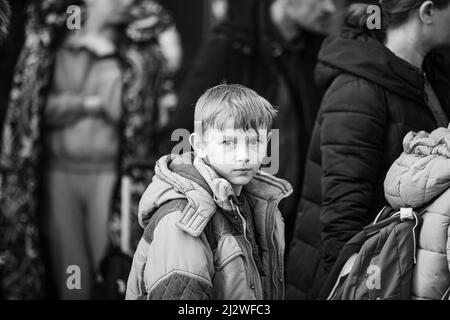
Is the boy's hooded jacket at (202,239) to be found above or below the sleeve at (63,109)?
below

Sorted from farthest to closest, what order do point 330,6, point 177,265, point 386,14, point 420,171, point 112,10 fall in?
point 112,10
point 330,6
point 386,14
point 420,171
point 177,265

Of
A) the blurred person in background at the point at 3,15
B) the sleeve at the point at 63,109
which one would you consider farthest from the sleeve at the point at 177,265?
the sleeve at the point at 63,109

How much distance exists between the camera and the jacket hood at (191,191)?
2.59 m

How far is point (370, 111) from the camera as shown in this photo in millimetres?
3059

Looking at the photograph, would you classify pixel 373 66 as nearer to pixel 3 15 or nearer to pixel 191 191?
pixel 191 191

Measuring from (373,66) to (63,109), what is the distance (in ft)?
5.56

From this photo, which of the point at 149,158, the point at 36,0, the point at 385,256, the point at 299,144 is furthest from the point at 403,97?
the point at 36,0

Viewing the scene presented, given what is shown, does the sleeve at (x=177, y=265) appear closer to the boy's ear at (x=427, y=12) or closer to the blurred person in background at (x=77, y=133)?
the boy's ear at (x=427, y=12)

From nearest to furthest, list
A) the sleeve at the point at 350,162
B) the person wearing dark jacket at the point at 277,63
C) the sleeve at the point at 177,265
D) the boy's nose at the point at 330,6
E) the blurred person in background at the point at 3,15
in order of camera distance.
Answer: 1. the sleeve at the point at 177,265
2. the sleeve at the point at 350,162
3. the blurred person in background at the point at 3,15
4. the person wearing dark jacket at the point at 277,63
5. the boy's nose at the point at 330,6

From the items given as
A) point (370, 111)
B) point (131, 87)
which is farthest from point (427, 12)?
point (131, 87)

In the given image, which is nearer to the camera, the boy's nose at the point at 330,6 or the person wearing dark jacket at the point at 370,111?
the person wearing dark jacket at the point at 370,111

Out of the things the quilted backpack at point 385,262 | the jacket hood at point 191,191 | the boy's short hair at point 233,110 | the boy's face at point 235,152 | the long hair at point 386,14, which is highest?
the long hair at point 386,14

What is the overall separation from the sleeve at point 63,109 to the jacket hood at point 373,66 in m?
1.46
